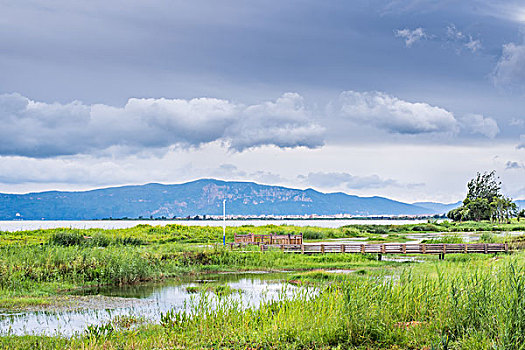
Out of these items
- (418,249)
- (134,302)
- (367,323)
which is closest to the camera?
(367,323)

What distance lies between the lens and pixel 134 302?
19.3 metres

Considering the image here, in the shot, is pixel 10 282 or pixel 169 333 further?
pixel 10 282

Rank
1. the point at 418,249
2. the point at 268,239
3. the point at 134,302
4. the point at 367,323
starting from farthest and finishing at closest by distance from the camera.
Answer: the point at 268,239 → the point at 418,249 → the point at 134,302 → the point at 367,323

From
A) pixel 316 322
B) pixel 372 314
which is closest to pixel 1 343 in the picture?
pixel 316 322

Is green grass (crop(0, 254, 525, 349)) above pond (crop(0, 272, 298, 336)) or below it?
above

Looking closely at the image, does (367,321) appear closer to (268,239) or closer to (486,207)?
(268,239)

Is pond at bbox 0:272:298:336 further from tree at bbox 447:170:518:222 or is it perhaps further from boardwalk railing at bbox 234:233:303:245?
tree at bbox 447:170:518:222

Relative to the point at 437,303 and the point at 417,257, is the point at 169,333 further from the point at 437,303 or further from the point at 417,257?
the point at 417,257

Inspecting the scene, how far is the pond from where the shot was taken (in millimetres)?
14656

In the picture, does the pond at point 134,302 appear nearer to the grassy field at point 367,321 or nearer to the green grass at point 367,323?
the grassy field at point 367,321

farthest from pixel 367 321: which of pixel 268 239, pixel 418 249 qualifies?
pixel 268 239

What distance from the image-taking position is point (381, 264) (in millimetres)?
31000

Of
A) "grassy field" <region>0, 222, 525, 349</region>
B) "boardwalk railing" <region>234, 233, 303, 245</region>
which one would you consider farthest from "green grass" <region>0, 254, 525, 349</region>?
"boardwalk railing" <region>234, 233, 303, 245</region>

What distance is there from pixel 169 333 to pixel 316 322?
352cm
